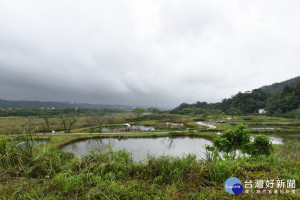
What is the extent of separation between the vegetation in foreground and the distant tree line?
7114cm

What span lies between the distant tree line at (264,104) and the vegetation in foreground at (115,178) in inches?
2801

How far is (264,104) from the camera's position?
251ft

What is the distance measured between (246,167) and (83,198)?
3.97 m

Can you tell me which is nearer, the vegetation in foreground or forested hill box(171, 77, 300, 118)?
the vegetation in foreground

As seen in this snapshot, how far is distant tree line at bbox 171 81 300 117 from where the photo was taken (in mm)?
59500

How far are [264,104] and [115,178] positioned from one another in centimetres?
10096

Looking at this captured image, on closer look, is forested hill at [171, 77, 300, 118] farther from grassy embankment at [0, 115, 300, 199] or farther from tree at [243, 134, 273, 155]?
grassy embankment at [0, 115, 300, 199]

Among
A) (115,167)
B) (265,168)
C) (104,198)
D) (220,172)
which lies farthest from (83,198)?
(265,168)

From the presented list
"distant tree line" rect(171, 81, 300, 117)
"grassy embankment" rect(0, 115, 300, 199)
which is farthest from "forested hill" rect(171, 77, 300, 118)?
"grassy embankment" rect(0, 115, 300, 199)

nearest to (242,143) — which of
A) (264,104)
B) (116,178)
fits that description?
(116,178)

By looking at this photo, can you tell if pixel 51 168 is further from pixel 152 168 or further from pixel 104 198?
pixel 152 168

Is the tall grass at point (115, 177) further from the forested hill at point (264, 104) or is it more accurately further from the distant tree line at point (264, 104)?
the distant tree line at point (264, 104)

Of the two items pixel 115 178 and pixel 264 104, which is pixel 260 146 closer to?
pixel 115 178

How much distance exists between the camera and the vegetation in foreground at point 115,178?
229 centimetres
